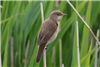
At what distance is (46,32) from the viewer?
1.73m

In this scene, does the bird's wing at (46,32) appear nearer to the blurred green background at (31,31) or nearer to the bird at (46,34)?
the bird at (46,34)

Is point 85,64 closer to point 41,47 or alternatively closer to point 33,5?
point 41,47

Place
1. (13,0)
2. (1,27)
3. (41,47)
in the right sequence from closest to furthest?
1. (41,47)
2. (1,27)
3. (13,0)

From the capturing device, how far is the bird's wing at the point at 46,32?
1.69 meters

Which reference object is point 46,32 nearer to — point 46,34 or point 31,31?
point 46,34

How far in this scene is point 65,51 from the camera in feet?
7.68

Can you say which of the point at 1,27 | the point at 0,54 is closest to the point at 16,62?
the point at 0,54

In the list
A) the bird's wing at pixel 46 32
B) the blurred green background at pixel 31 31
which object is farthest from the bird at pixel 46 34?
the blurred green background at pixel 31 31

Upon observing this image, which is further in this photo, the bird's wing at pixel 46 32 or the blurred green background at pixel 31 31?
the blurred green background at pixel 31 31

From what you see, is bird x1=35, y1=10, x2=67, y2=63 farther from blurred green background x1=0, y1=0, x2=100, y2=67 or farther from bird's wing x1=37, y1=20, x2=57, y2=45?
blurred green background x1=0, y1=0, x2=100, y2=67

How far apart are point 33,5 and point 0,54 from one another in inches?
21.4

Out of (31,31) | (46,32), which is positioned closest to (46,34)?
(46,32)

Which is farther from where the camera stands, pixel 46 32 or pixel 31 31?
pixel 31 31

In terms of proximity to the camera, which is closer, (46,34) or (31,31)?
(46,34)
